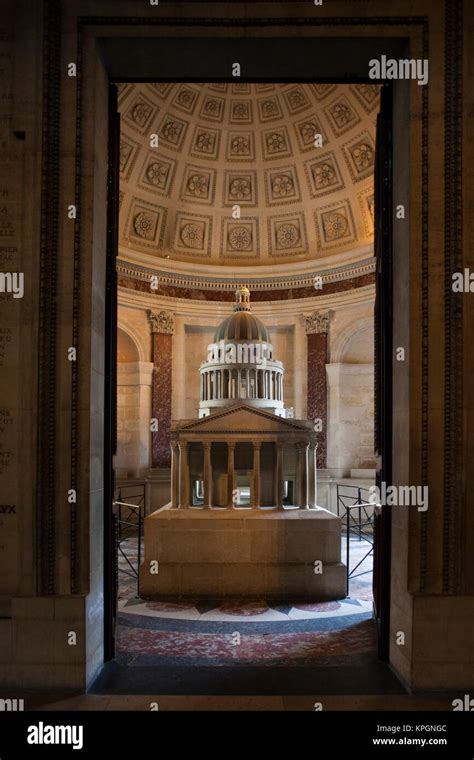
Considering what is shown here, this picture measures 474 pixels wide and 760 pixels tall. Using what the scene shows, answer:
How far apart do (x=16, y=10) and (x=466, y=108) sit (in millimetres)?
5763

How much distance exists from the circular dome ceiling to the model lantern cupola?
5.70 meters

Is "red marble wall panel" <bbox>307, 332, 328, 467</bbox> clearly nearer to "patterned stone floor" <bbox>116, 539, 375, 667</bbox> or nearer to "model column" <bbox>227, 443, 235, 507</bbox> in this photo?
"model column" <bbox>227, 443, 235, 507</bbox>

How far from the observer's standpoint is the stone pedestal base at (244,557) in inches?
507

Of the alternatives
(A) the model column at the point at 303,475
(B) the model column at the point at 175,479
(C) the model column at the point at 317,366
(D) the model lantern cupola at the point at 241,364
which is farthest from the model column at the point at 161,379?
(A) the model column at the point at 303,475

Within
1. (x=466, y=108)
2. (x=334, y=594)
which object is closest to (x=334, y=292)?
(x=334, y=594)

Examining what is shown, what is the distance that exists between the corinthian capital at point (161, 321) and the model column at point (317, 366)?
5.99 m

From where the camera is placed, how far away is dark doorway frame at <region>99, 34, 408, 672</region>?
746 cm

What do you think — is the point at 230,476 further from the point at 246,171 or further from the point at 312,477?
the point at 246,171

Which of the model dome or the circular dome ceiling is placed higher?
the circular dome ceiling

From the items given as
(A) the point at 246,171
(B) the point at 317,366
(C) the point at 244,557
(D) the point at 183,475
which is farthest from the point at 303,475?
(A) the point at 246,171

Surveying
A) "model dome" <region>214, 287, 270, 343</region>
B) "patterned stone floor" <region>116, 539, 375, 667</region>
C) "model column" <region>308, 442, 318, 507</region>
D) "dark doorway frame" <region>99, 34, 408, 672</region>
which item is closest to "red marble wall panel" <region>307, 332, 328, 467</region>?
"model dome" <region>214, 287, 270, 343</region>

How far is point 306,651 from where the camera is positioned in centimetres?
874

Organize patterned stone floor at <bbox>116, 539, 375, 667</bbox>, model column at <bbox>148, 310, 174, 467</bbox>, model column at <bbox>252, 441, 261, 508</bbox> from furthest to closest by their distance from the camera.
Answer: model column at <bbox>148, 310, 174, 467</bbox>, model column at <bbox>252, 441, 261, 508</bbox>, patterned stone floor at <bbox>116, 539, 375, 667</bbox>

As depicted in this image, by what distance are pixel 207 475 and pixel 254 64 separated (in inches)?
380
